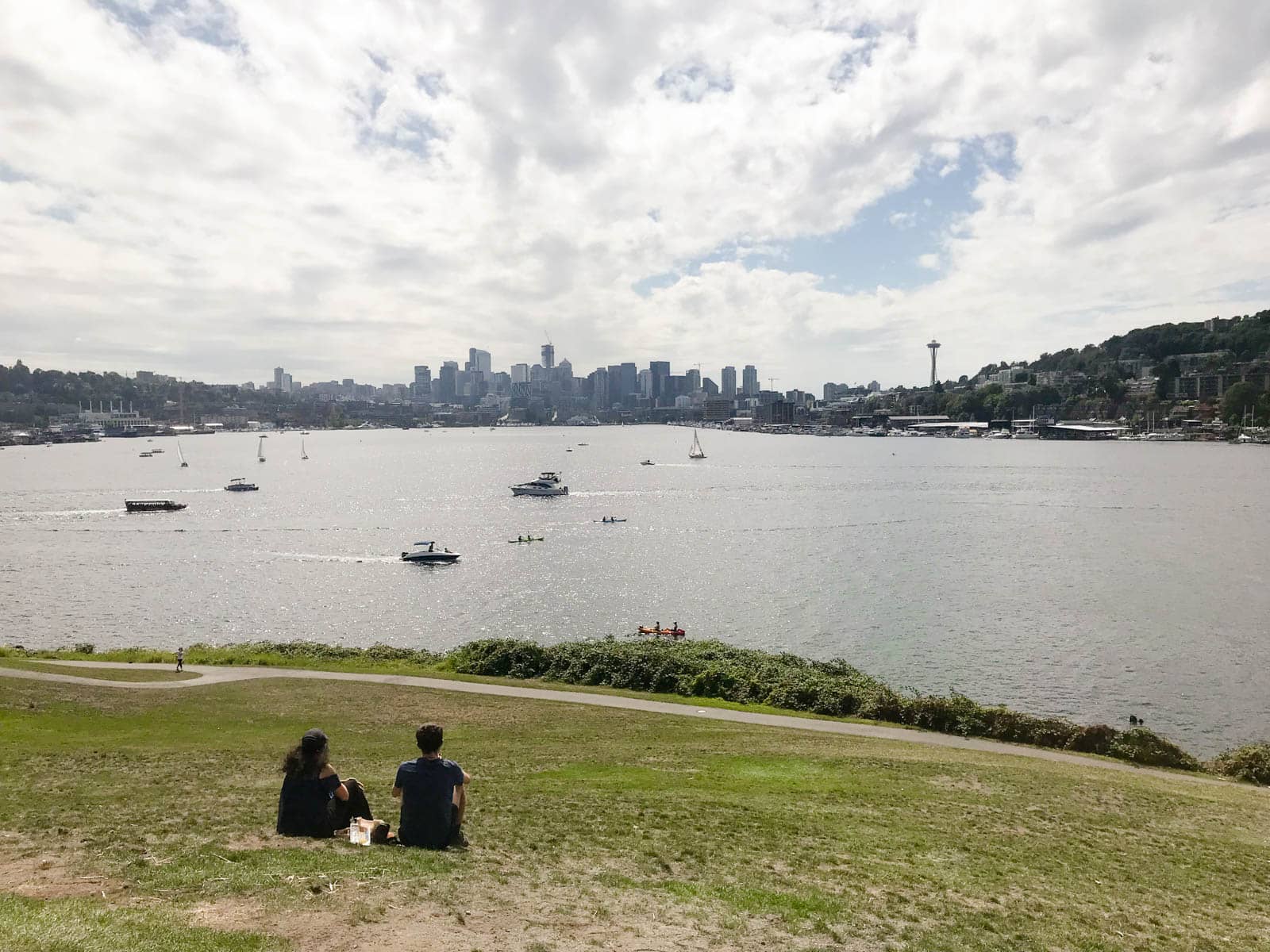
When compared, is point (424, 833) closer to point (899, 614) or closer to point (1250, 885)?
point (1250, 885)

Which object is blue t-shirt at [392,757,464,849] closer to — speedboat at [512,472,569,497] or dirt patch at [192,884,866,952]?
dirt patch at [192,884,866,952]

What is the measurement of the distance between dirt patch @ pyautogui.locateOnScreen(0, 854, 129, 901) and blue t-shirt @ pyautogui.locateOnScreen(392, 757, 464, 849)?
3.19 m

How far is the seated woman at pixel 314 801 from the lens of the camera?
37.1 feet

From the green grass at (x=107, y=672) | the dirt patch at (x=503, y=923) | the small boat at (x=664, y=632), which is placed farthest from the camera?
the small boat at (x=664, y=632)

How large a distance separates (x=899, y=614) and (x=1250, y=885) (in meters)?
41.0

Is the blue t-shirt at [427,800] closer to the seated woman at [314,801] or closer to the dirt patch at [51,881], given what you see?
the seated woman at [314,801]

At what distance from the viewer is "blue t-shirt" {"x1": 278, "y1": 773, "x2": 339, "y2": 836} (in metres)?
11.4

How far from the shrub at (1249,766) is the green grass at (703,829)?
3226mm

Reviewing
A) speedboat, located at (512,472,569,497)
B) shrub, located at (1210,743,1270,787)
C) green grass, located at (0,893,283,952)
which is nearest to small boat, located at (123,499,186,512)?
speedboat, located at (512,472,569,497)

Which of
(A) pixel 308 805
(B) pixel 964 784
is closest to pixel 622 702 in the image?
(B) pixel 964 784

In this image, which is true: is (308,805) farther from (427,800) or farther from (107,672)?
(107,672)

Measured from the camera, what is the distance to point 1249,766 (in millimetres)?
25312

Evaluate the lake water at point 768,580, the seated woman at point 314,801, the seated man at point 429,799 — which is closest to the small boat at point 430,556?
the lake water at point 768,580

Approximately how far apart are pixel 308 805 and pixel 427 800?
168 centimetres
